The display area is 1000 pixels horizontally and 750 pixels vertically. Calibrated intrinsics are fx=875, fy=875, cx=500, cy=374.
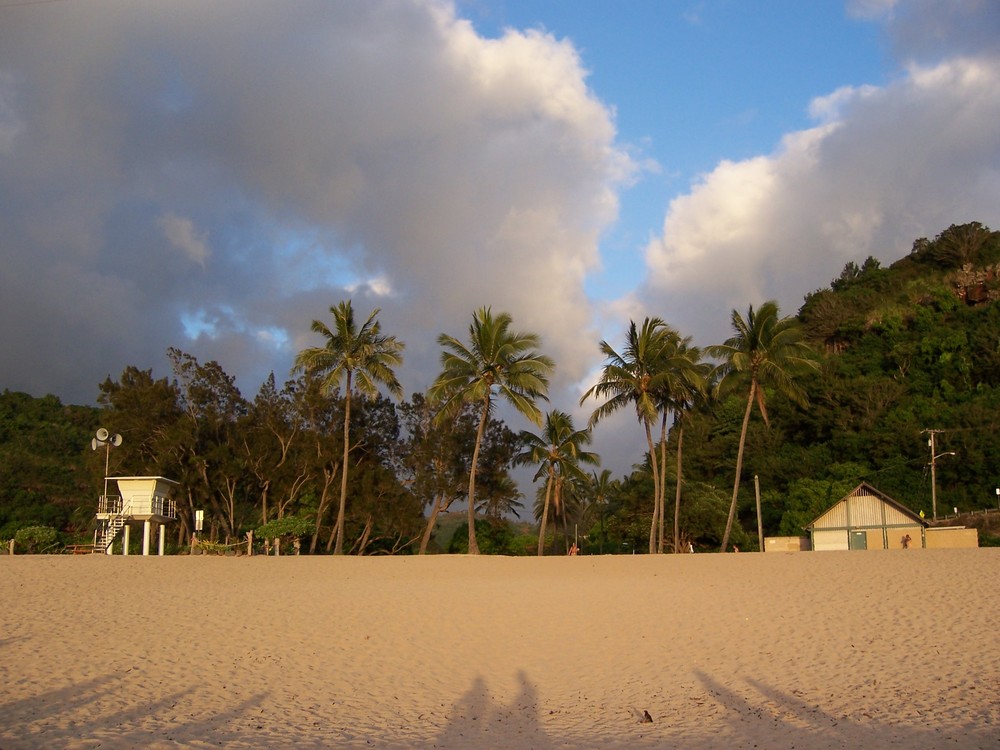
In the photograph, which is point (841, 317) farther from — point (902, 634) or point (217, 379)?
point (902, 634)

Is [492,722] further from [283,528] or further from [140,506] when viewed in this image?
[283,528]

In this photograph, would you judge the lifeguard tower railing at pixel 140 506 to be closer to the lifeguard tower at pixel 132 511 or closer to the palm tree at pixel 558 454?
the lifeguard tower at pixel 132 511

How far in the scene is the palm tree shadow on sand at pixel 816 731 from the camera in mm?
9453

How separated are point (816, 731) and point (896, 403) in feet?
198

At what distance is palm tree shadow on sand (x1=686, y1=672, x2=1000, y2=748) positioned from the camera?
945 centimetres

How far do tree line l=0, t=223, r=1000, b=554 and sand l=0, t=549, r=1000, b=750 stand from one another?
1610 cm

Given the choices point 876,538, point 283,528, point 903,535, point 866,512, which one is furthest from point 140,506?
point 903,535

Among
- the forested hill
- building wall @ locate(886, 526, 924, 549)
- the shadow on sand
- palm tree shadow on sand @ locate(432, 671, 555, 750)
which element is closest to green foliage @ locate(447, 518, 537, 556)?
the forested hill

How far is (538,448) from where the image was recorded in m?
44.2

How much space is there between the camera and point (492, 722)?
10.9 metres

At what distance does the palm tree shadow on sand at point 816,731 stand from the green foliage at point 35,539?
3136 centimetres

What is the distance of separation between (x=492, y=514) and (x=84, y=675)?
3635cm

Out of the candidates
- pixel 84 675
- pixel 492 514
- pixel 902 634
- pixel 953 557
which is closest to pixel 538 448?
pixel 492 514

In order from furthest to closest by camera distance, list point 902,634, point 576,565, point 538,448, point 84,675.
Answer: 1. point 538,448
2. point 576,565
3. point 902,634
4. point 84,675
